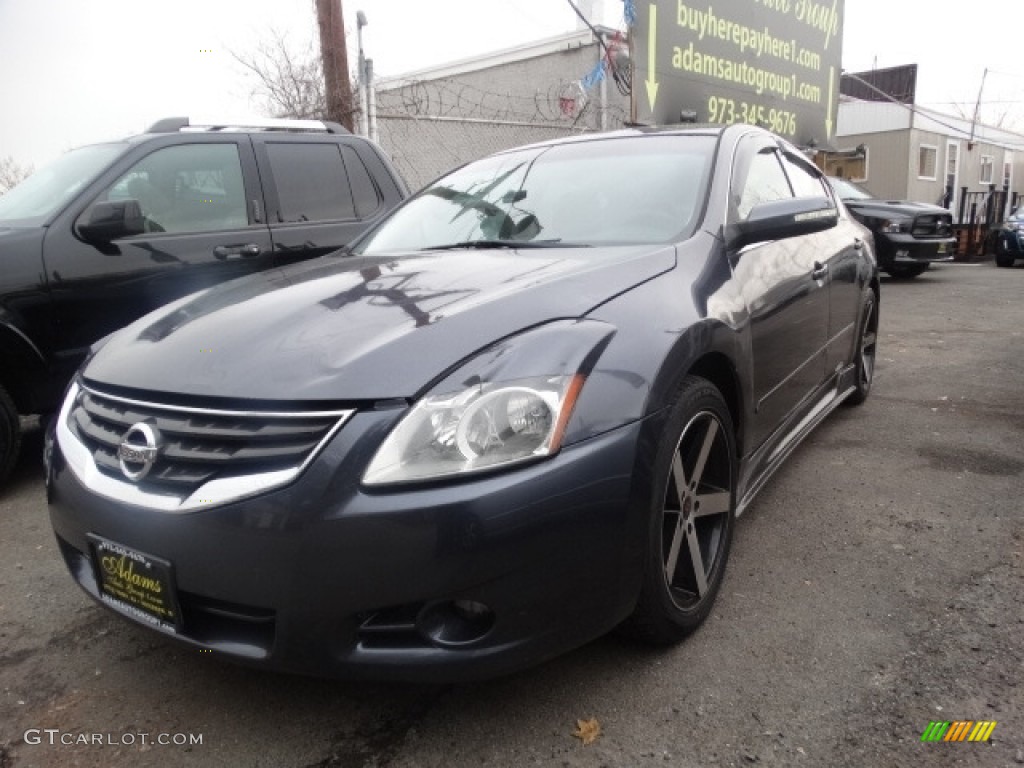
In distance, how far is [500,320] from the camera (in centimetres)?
198

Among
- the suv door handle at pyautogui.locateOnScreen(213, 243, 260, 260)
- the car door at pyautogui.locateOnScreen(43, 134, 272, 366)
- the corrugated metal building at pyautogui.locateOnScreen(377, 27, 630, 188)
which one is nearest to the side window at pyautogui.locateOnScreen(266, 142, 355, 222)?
the car door at pyautogui.locateOnScreen(43, 134, 272, 366)

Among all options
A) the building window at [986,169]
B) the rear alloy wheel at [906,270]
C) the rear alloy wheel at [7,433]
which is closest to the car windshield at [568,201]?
the rear alloy wheel at [7,433]

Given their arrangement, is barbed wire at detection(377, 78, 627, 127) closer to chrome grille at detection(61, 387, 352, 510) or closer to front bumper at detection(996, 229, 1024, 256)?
front bumper at detection(996, 229, 1024, 256)

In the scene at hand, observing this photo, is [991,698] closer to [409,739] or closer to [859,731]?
[859,731]

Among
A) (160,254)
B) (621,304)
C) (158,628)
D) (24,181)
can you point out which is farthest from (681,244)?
(24,181)

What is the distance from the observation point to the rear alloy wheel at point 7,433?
12.1 feet

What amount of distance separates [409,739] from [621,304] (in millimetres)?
1247

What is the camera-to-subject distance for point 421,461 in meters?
1.72

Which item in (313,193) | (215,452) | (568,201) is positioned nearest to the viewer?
(215,452)

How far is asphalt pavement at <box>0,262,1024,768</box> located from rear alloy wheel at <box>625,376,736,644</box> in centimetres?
13

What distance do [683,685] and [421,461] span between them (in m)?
1.02

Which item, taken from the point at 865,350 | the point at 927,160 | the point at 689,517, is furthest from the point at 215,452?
the point at 927,160

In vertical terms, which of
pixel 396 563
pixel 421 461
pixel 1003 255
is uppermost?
pixel 421 461

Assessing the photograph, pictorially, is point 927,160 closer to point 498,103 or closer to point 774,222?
point 498,103
